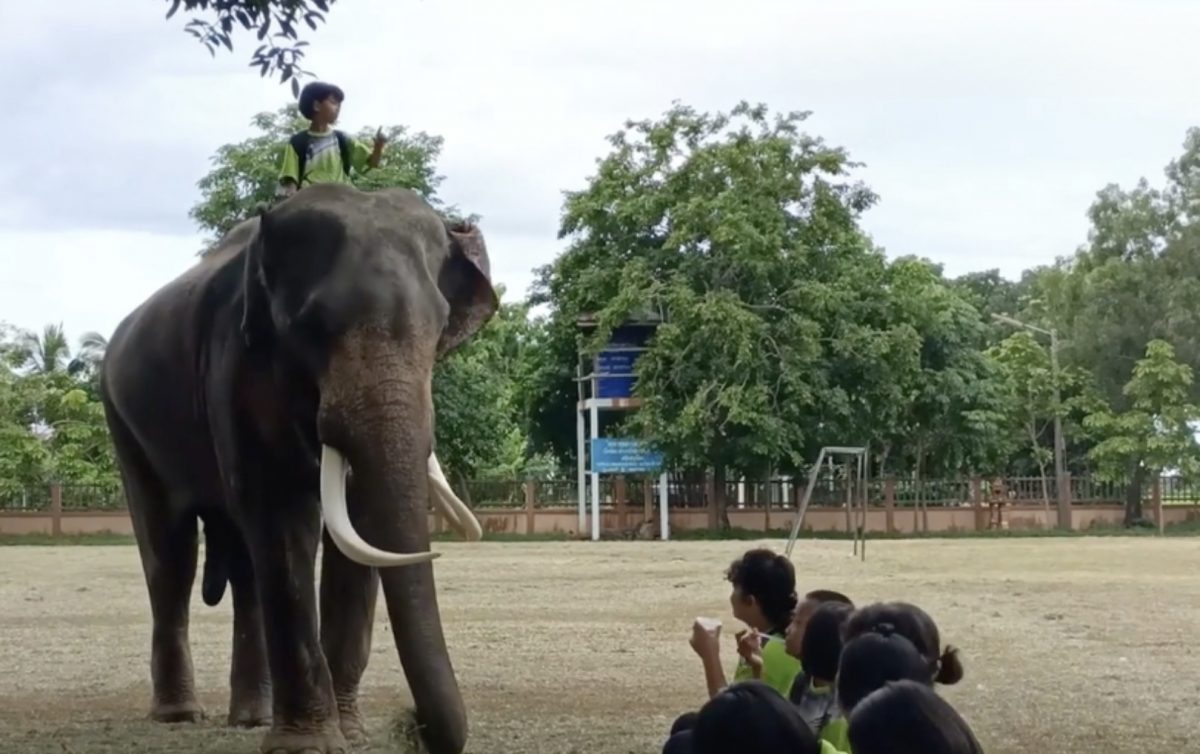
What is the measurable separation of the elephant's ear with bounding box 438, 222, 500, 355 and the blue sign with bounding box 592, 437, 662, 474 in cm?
3459

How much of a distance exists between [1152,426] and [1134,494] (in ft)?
6.11

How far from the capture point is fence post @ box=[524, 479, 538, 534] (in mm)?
45031

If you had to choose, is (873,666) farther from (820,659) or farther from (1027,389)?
(1027,389)

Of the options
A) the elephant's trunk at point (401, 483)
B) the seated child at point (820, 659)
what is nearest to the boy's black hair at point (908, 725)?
the seated child at point (820, 659)

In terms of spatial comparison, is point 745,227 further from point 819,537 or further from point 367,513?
point 367,513

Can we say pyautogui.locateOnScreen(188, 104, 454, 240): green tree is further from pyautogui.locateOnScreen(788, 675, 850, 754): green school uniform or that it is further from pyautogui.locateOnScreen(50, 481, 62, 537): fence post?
pyautogui.locateOnScreen(788, 675, 850, 754): green school uniform

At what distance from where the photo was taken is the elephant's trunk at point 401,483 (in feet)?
19.1

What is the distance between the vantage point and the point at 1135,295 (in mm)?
49406

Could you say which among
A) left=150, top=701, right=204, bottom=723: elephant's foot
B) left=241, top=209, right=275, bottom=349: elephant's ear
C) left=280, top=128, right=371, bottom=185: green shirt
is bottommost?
left=150, top=701, right=204, bottom=723: elephant's foot

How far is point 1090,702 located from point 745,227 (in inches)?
1193

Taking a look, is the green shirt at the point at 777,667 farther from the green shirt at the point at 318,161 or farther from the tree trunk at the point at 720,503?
the tree trunk at the point at 720,503

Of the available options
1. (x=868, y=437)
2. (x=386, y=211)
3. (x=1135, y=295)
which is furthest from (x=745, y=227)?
Answer: (x=386, y=211)

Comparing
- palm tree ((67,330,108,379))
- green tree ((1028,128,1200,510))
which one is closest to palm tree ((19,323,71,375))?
palm tree ((67,330,108,379))

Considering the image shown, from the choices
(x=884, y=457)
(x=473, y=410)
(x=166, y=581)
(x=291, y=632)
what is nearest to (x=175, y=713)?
(x=166, y=581)
